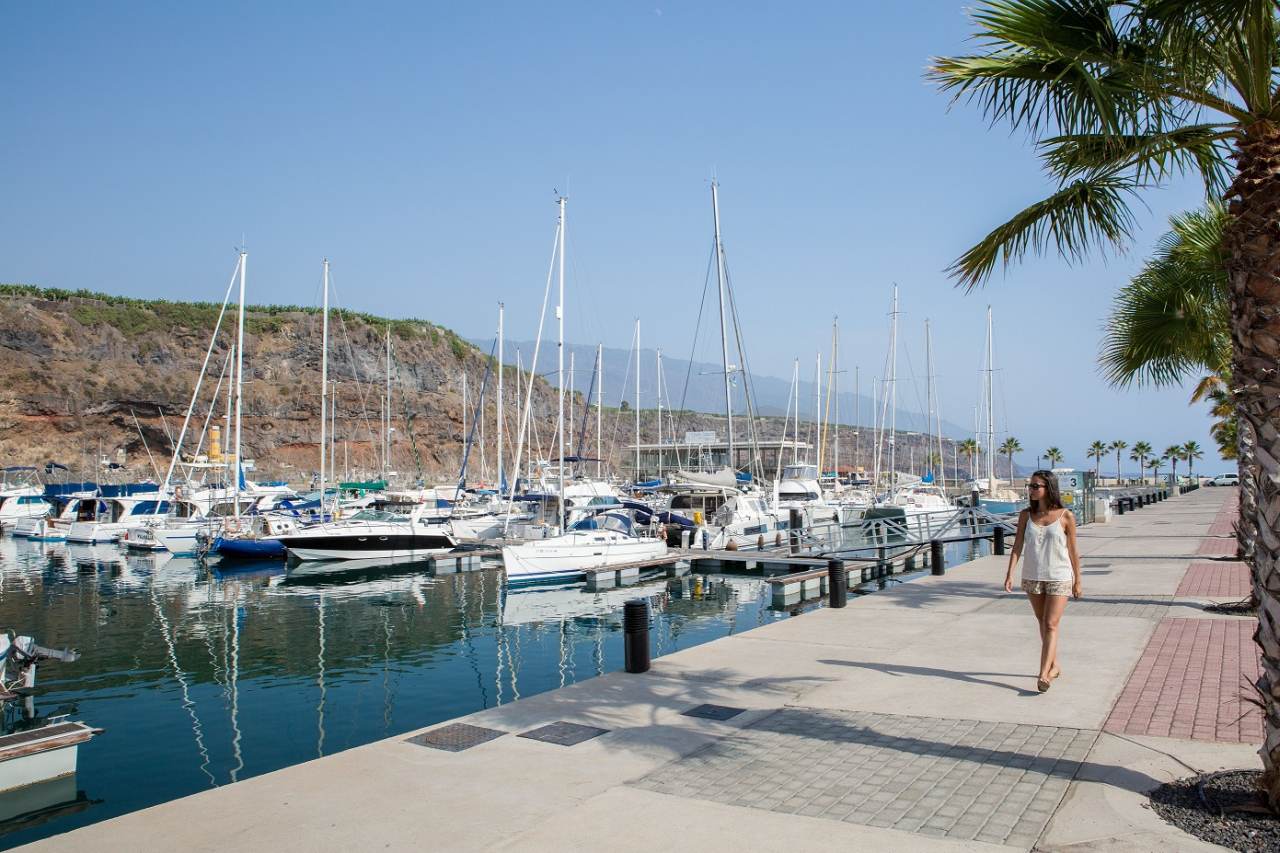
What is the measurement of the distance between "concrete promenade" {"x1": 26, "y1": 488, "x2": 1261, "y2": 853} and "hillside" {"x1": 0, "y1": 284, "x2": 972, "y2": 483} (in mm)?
56141

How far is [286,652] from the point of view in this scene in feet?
59.9

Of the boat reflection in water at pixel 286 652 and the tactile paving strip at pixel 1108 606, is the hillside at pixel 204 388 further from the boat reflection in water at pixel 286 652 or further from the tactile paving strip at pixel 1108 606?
the tactile paving strip at pixel 1108 606

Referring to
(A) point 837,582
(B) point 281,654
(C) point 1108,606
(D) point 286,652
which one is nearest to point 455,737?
(A) point 837,582

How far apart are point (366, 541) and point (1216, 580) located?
26.1 meters

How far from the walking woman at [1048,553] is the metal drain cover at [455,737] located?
5.22m

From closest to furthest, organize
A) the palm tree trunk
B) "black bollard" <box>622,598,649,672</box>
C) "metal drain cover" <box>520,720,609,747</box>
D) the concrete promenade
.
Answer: the palm tree trunk → the concrete promenade → "metal drain cover" <box>520,720,609,747</box> → "black bollard" <box>622,598,649,672</box>

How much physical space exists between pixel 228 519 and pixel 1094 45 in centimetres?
3741

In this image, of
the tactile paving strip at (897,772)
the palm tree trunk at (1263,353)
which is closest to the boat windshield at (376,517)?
the tactile paving strip at (897,772)

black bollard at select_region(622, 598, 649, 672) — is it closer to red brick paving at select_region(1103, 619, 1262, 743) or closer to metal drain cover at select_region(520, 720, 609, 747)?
metal drain cover at select_region(520, 720, 609, 747)

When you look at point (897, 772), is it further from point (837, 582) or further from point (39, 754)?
point (837, 582)

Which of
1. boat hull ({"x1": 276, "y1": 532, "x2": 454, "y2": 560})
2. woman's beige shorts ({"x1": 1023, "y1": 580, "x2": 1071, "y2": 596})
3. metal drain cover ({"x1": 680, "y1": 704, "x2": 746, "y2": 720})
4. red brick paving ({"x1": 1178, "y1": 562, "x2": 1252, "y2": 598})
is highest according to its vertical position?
woman's beige shorts ({"x1": 1023, "y1": 580, "x2": 1071, "y2": 596})

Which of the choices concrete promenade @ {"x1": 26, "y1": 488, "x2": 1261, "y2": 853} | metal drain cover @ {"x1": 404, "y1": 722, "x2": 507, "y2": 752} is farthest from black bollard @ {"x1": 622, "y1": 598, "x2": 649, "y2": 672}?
metal drain cover @ {"x1": 404, "y1": 722, "x2": 507, "y2": 752}

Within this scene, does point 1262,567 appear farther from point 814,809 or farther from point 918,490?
point 918,490

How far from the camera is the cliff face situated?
232 ft
